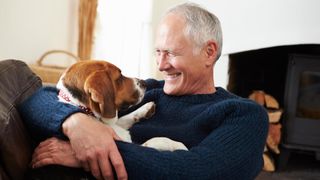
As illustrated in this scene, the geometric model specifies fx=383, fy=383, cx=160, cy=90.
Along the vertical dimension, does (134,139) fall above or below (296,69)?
below

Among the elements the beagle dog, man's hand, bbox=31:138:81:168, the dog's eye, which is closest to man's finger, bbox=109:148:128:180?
man's hand, bbox=31:138:81:168

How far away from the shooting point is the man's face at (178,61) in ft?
4.81

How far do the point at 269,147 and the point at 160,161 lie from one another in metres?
2.21

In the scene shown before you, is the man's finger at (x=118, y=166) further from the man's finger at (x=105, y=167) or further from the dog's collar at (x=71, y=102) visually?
the dog's collar at (x=71, y=102)

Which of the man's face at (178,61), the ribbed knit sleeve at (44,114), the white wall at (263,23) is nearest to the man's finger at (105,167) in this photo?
the ribbed knit sleeve at (44,114)

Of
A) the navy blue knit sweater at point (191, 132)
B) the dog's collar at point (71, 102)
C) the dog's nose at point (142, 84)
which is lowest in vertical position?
the navy blue knit sweater at point (191, 132)

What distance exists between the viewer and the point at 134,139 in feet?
4.60

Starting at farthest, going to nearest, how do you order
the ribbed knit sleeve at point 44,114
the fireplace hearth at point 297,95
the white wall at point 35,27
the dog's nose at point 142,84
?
the fireplace hearth at point 297,95 < the white wall at point 35,27 < the dog's nose at point 142,84 < the ribbed knit sleeve at point 44,114

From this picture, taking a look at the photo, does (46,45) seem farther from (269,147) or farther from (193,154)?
(193,154)

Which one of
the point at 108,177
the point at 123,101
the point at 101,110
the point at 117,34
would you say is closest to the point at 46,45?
the point at 117,34

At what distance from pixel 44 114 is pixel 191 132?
49 centimetres

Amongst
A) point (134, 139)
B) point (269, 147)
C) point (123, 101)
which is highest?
point (123, 101)

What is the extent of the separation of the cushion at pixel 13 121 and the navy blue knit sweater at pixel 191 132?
0.05 m

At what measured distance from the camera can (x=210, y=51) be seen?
4.95 feet
